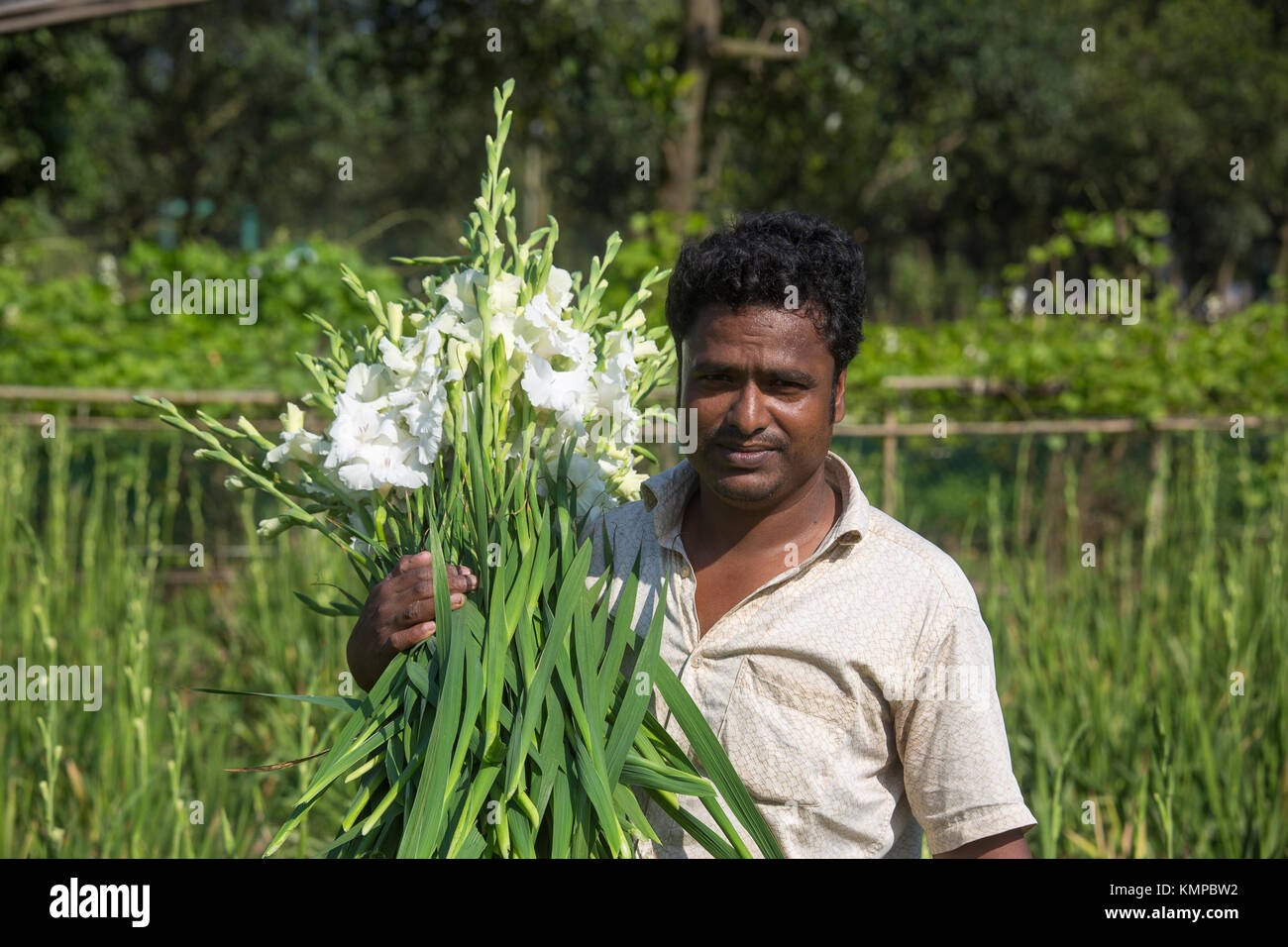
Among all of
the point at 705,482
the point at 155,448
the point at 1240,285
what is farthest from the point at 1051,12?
the point at 705,482

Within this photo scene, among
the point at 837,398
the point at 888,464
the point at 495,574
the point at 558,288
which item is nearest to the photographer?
the point at 495,574

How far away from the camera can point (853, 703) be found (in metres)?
1.36

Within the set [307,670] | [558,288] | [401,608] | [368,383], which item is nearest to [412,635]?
[401,608]

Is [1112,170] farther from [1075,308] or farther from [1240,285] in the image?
[1075,308]

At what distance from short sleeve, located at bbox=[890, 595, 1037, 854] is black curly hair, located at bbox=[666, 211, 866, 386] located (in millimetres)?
349

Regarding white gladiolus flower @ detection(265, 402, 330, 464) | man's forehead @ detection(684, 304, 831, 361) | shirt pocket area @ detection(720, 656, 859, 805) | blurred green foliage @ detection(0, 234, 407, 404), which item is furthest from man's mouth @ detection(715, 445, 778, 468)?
blurred green foliage @ detection(0, 234, 407, 404)

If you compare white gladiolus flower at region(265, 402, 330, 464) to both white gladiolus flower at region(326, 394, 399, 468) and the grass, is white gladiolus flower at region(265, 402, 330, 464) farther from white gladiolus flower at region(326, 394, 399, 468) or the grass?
the grass

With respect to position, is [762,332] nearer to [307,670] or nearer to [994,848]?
[994,848]

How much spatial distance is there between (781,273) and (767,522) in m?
0.31

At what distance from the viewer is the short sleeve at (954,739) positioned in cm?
132

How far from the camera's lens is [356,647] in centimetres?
126
